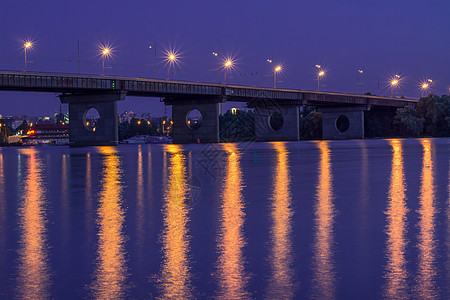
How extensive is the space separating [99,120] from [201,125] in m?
24.1

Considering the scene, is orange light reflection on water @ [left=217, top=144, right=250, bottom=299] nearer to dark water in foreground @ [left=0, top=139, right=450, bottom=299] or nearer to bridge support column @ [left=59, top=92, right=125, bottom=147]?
dark water in foreground @ [left=0, top=139, right=450, bottom=299]

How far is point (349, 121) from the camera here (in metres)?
141

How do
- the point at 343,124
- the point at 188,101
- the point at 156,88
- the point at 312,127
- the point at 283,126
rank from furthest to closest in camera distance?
the point at 312,127 → the point at 343,124 → the point at 283,126 → the point at 188,101 → the point at 156,88

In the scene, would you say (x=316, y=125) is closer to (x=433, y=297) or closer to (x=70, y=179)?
(x=70, y=179)

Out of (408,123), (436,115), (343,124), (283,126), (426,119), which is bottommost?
(283,126)

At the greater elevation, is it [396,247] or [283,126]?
[283,126]

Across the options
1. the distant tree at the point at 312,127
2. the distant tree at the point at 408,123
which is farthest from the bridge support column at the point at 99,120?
the distant tree at the point at 408,123

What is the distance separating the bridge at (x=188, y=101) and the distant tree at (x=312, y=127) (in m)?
5.88

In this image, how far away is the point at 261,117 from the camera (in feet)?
444

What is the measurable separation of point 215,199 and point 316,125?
140430 millimetres

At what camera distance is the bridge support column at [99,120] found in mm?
89438

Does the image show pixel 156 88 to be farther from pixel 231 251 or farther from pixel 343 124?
pixel 231 251

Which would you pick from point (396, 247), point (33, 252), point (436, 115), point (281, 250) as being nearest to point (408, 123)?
point (436, 115)

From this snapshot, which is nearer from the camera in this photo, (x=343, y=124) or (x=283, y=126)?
(x=283, y=126)
